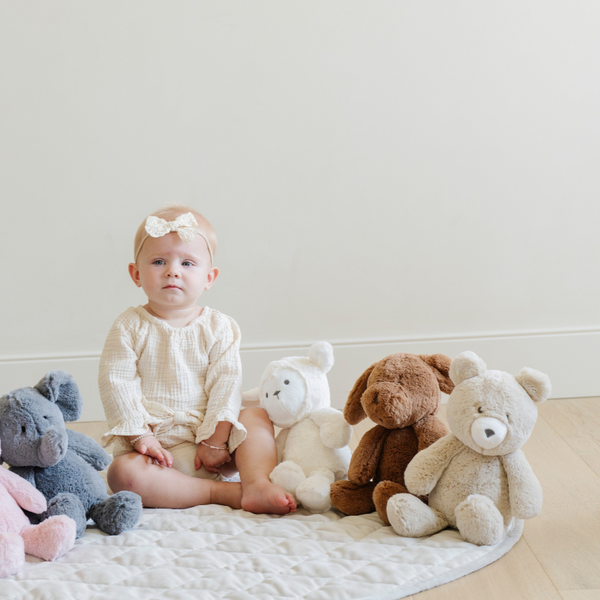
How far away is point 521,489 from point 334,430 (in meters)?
0.33

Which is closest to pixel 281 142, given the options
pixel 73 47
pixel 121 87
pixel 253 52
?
pixel 253 52

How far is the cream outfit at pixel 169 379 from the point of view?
1.24 m

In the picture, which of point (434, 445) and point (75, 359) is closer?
point (434, 445)

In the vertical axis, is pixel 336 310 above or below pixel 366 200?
below

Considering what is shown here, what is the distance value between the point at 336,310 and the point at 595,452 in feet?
2.43

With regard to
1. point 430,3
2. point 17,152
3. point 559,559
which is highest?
point 430,3

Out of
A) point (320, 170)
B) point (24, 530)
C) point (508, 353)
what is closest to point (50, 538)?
point (24, 530)

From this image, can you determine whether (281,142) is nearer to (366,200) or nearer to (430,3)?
(366,200)

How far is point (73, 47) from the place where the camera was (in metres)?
1.75

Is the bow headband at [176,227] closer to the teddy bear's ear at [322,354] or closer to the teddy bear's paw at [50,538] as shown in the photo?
the teddy bear's ear at [322,354]

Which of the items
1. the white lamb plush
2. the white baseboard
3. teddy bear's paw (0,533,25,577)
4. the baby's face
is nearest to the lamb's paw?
the white lamb plush

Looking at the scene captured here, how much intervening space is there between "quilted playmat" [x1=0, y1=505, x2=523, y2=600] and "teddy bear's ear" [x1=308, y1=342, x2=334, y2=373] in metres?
0.28

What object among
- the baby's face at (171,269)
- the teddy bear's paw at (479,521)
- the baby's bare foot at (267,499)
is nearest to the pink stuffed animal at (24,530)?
the baby's bare foot at (267,499)

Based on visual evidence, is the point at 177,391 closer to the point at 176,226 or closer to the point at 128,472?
the point at 128,472
